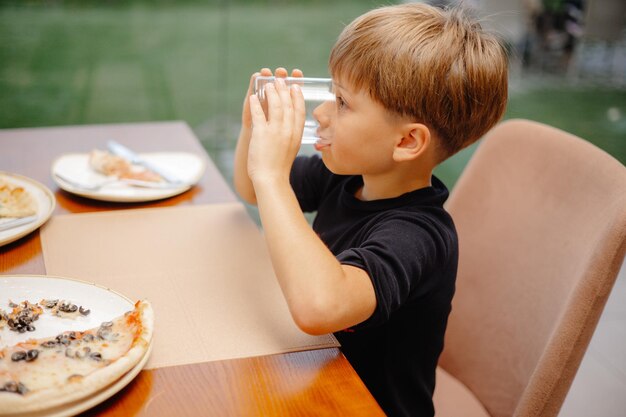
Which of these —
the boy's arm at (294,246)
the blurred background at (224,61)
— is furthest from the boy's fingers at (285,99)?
the blurred background at (224,61)

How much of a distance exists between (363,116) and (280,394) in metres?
0.50

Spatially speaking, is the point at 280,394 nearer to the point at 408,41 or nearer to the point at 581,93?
the point at 408,41

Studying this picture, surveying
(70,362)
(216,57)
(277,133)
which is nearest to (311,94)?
(277,133)

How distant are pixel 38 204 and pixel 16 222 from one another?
11 cm

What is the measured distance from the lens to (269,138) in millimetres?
1000

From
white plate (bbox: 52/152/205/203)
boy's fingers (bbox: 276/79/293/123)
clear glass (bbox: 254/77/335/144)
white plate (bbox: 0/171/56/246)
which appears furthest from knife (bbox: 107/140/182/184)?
boy's fingers (bbox: 276/79/293/123)

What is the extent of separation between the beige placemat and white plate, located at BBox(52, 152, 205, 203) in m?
0.04

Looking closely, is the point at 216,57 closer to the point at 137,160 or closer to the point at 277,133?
the point at 137,160

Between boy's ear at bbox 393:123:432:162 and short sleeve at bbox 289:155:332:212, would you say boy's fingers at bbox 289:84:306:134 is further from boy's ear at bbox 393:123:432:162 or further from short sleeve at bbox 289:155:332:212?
short sleeve at bbox 289:155:332:212

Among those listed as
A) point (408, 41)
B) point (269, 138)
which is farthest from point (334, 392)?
point (408, 41)

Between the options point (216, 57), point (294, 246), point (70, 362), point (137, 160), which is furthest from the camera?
point (216, 57)

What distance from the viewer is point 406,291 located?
963mm

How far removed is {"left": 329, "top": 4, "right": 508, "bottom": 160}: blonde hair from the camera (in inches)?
41.3

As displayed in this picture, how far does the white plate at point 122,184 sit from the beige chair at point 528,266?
580mm
